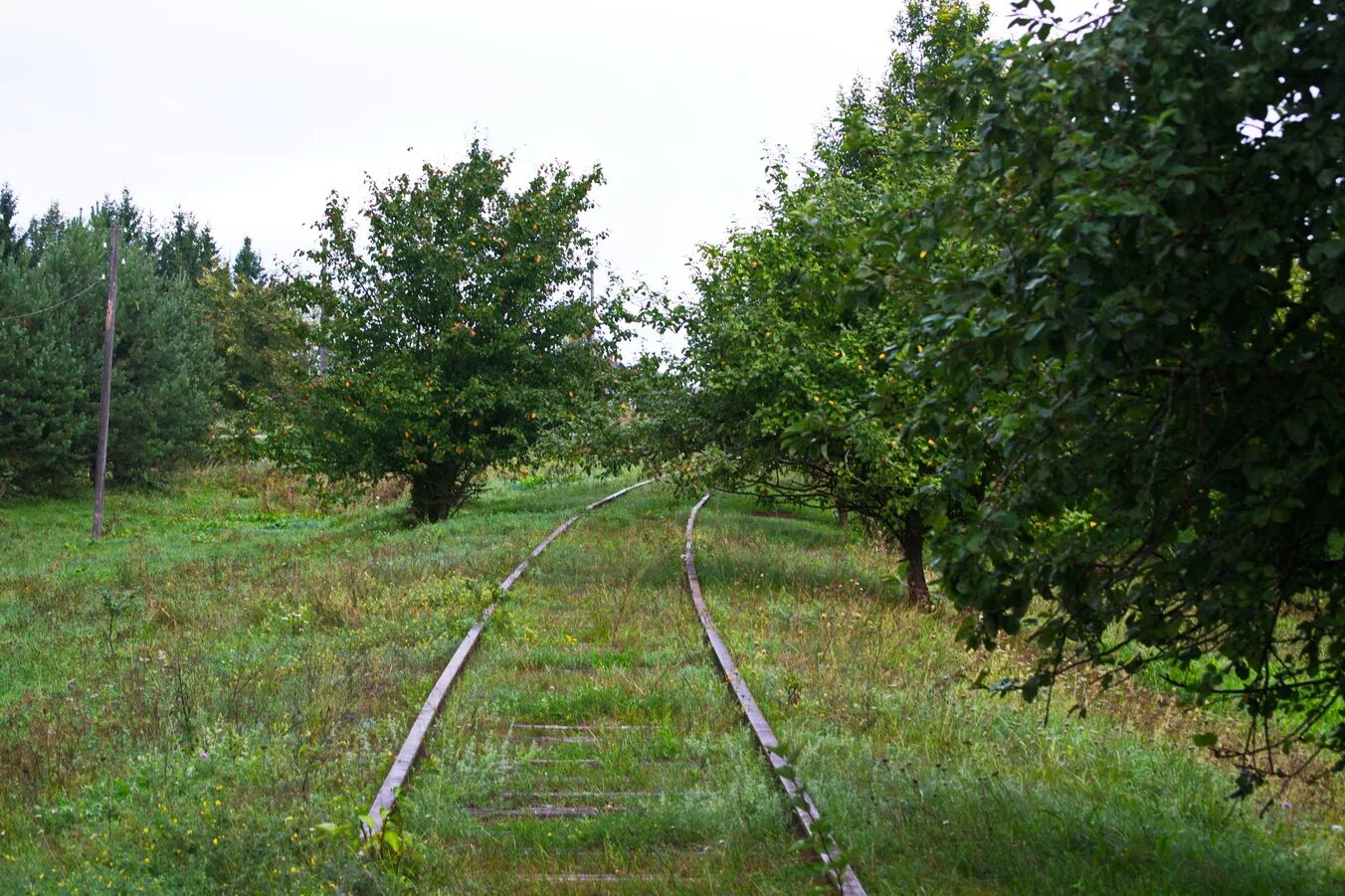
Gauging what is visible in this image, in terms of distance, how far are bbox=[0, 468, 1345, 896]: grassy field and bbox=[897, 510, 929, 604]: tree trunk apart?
708 mm

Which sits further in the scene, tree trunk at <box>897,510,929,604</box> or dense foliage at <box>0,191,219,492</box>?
dense foliage at <box>0,191,219,492</box>

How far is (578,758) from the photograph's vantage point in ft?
22.4

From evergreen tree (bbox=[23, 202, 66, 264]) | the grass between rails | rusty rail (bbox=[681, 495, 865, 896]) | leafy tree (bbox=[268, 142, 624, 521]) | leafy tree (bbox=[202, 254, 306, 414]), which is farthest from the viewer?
leafy tree (bbox=[202, 254, 306, 414])

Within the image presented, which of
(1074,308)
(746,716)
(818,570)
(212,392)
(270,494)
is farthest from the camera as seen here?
(212,392)

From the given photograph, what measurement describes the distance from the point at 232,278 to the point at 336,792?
6365 cm

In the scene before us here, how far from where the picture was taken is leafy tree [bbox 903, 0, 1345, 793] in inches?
141

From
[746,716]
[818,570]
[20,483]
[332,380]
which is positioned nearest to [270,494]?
[20,483]

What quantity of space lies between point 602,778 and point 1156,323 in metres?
3.81

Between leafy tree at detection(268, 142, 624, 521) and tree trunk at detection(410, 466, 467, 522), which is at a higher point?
leafy tree at detection(268, 142, 624, 521)

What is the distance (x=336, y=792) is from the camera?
234 inches

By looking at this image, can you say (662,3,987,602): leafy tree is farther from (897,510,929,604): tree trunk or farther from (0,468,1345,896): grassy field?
(0,468,1345,896): grassy field

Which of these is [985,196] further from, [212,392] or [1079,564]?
[212,392]

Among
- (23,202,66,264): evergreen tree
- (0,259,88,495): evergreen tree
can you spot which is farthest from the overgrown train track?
(23,202,66,264): evergreen tree

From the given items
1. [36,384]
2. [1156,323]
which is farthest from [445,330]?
[1156,323]
